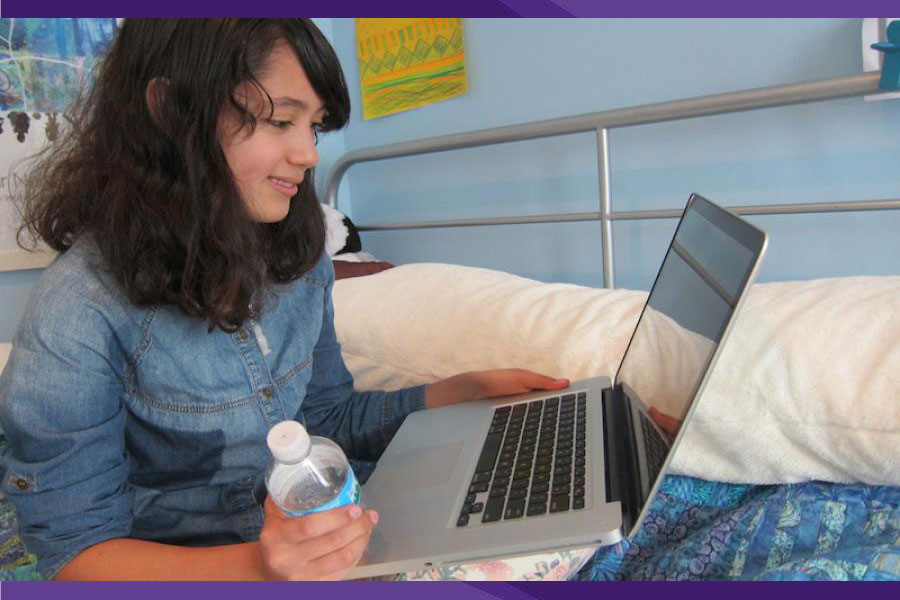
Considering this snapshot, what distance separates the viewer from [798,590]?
1.76 feet

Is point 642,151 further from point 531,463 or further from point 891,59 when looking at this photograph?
point 531,463

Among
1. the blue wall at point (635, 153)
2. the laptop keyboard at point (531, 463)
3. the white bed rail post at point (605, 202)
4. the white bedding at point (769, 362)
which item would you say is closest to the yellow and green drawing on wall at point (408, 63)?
the blue wall at point (635, 153)

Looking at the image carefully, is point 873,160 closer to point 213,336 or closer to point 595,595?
point 595,595

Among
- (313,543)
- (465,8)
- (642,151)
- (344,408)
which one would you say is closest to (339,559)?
(313,543)

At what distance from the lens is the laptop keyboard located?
0.58 meters

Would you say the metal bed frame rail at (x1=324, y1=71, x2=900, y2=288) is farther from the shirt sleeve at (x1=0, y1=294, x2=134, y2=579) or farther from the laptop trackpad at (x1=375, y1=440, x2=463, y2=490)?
the shirt sleeve at (x1=0, y1=294, x2=134, y2=579)

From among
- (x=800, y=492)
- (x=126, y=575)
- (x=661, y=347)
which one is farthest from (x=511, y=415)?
(x=126, y=575)

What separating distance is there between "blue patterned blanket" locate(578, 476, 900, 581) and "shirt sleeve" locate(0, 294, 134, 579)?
45cm

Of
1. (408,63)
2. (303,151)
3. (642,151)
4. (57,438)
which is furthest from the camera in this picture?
(408,63)

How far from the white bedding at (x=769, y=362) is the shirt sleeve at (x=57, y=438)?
50 centimetres

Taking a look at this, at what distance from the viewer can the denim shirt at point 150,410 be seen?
611 mm

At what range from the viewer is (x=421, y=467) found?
2.36 feet

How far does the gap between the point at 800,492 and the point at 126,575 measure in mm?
622

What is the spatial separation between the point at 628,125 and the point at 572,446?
82 centimetres
